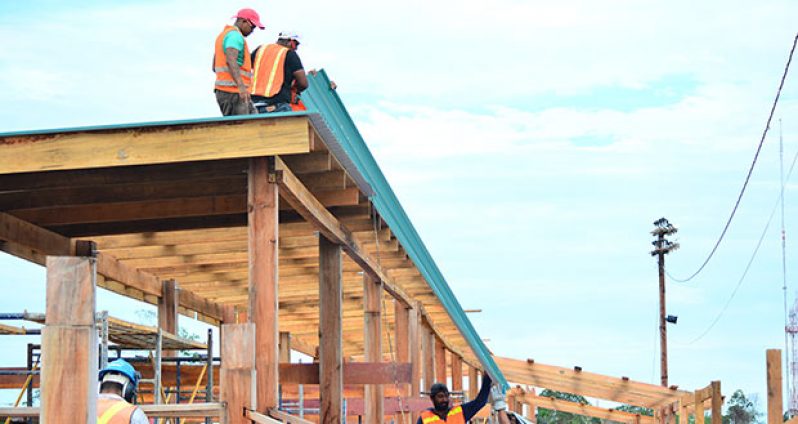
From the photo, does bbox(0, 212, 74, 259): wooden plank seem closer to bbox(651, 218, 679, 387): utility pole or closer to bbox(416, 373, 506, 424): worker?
bbox(416, 373, 506, 424): worker

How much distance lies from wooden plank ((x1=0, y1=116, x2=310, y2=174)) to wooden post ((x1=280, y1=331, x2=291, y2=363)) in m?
14.9

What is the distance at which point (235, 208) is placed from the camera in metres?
12.2

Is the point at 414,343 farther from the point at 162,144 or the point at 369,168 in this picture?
the point at 162,144

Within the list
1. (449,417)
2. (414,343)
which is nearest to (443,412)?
(449,417)

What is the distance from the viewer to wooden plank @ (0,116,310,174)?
9773mm

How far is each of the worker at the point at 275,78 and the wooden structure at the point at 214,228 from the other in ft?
2.41

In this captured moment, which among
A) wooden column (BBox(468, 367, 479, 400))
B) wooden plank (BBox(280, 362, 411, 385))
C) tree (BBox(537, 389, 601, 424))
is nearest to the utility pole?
wooden column (BBox(468, 367, 479, 400))

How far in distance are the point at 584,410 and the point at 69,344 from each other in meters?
42.5

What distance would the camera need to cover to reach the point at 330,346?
514 inches

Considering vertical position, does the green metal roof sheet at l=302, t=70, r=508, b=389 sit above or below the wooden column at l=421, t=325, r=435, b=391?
above

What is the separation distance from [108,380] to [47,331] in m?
1.31

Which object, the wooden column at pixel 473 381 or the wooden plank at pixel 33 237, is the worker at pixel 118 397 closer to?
the wooden plank at pixel 33 237

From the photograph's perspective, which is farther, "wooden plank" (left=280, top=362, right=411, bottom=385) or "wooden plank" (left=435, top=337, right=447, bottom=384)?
"wooden plank" (left=435, top=337, right=447, bottom=384)

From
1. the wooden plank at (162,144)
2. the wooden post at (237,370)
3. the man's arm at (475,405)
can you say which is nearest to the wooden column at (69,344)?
the wooden post at (237,370)
